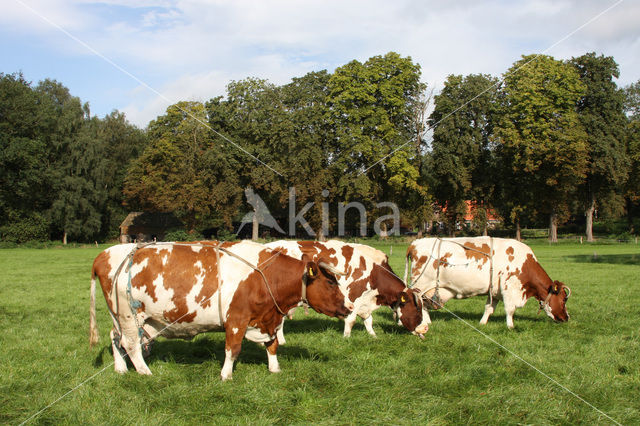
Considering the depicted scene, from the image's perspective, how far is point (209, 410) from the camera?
6.29 m

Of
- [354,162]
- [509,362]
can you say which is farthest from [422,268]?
[354,162]

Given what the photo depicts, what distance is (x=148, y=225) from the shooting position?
2702 inches

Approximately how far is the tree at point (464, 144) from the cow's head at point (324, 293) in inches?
1664

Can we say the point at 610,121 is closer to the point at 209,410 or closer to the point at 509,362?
the point at 509,362

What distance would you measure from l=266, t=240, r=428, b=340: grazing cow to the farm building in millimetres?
58643

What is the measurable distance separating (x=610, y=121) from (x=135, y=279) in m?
52.9

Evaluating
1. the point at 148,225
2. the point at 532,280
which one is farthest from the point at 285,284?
the point at 148,225

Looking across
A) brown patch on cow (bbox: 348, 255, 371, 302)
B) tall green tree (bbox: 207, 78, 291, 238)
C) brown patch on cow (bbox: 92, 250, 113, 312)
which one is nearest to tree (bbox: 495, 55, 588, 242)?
tall green tree (bbox: 207, 78, 291, 238)

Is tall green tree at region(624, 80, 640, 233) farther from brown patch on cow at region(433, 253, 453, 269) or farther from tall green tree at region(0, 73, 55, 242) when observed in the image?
tall green tree at region(0, 73, 55, 242)

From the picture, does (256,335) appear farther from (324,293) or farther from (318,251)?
(318,251)

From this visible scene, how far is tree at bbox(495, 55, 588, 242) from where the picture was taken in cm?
4656

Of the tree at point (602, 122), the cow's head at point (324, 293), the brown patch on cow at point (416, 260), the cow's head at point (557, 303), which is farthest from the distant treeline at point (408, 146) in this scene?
the cow's head at point (324, 293)

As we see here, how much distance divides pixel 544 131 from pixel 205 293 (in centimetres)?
4584

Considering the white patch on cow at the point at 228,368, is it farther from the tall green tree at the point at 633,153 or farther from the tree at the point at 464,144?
the tall green tree at the point at 633,153
